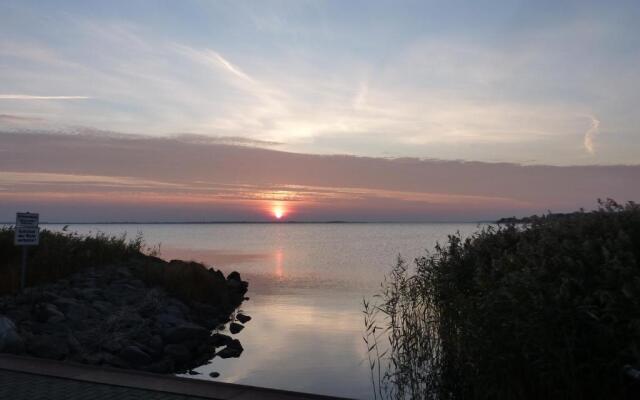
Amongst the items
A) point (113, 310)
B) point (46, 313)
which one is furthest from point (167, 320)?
point (46, 313)

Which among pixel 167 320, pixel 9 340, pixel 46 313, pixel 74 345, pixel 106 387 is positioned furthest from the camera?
pixel 167 320

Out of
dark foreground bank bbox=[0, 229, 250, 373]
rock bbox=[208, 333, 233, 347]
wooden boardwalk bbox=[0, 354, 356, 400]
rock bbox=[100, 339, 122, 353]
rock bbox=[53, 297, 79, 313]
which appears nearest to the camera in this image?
wooden boardwalk bbox=[0, 354, 356, 400]

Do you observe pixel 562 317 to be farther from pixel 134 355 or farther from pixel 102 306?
pixel 102 306

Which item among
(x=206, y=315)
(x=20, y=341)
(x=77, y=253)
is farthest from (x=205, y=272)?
(x=20, y=341)

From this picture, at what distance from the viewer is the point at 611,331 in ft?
20.9

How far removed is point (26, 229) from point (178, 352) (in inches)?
195

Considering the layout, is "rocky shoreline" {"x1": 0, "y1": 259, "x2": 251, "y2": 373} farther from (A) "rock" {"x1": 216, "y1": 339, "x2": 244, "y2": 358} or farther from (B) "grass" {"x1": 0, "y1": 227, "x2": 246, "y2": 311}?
(B) "grass" {"x1": 0, "y1": 227, "x2": 246, "y2": 311}

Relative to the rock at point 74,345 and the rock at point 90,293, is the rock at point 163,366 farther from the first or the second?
the rock at point 90,293

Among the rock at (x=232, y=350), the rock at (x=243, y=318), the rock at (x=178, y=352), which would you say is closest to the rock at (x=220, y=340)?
the rock at (x=232, y=350)

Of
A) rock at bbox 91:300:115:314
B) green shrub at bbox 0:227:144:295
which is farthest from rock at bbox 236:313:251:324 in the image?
rock at bbox 91:300:115:314

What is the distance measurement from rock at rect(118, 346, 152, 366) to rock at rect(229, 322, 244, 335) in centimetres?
699

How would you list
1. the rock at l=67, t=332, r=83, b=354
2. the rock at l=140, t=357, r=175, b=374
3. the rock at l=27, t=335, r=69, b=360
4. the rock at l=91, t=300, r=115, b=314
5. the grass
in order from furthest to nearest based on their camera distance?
the grass
the rock at l=91, t=300, r=115, b=314
the rock at l=140, t=357, r=175, b=374
the rock at l=67, t=332, r=83, b=354
the rock at l=27, t=335, r=69, b=360

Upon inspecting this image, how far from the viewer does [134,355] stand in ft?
44.1

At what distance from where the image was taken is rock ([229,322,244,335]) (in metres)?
20.7
